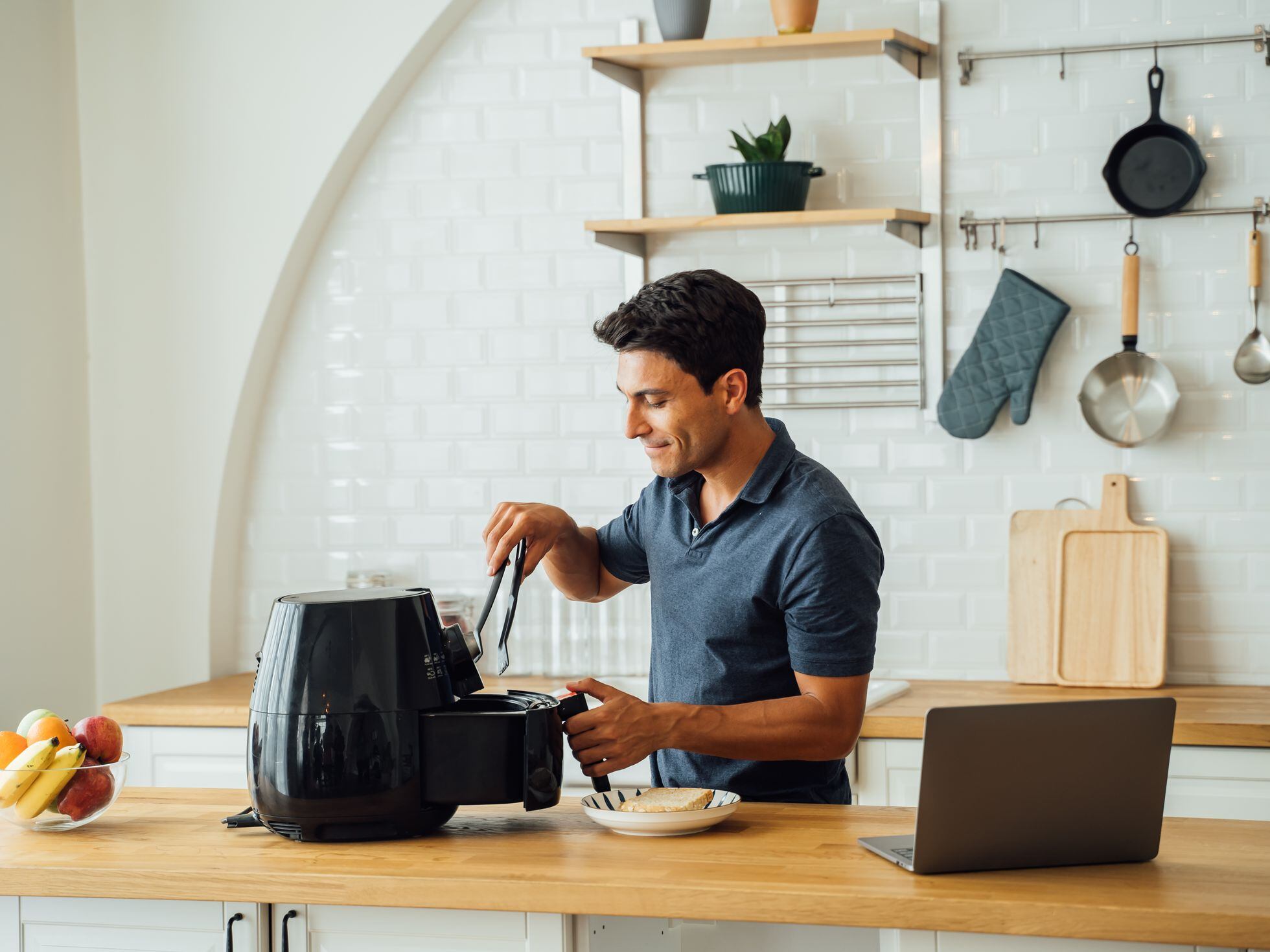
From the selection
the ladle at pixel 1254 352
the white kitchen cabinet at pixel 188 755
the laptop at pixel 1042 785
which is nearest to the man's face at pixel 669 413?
the laptop at pixel 1042 785

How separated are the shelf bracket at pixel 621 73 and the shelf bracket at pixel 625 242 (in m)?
0.40

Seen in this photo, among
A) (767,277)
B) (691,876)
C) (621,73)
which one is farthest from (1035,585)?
(691,876)

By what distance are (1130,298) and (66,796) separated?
2637 mm

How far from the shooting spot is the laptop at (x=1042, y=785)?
1620 millimetres

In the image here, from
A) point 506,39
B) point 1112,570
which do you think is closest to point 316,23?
point 506,39

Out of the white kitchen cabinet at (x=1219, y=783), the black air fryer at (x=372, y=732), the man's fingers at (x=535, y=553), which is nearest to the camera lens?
the black air fryer at (x=372, y=732)

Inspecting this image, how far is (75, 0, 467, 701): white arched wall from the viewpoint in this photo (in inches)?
150

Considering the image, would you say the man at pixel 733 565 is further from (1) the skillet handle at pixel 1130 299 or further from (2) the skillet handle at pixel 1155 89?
(2) the skillet handle at pixel 1155 89

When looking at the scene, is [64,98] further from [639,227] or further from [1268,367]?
[1268,367]

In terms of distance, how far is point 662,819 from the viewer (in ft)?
6.07

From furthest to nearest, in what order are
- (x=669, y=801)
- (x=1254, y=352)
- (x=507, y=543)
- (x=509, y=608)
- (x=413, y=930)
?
(x=1254, y=352) < (x=507, y=543) < (x=509, y=608) < (x=669, y=801) < (x=413, y=930)

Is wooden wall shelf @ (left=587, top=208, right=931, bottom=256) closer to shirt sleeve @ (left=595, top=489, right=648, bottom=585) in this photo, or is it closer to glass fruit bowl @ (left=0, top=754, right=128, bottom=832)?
shirt sleeve @ (left=595, top=489, right=648, bottom=585)

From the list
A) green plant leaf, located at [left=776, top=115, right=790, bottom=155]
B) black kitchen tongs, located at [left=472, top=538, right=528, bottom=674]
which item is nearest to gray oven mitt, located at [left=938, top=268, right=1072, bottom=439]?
green plant leaf, located at [left=776, top=115, right=790, bottom=155]

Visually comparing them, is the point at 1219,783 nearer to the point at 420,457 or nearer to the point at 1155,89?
the point at 1155,89
